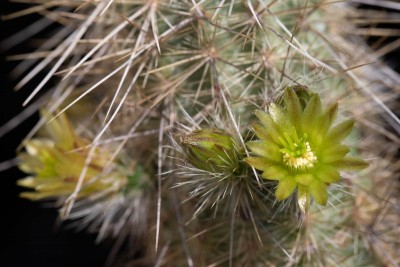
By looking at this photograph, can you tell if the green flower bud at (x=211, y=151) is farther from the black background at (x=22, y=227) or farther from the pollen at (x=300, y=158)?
the black background at (x=22, y=227)

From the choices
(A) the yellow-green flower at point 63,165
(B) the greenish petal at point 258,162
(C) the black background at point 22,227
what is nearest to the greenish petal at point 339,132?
(B) the greenish petal at point 258,162

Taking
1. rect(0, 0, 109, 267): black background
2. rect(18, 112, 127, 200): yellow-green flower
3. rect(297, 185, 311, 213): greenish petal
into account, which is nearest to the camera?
rect(297, 185, 311, 213): greenish petal

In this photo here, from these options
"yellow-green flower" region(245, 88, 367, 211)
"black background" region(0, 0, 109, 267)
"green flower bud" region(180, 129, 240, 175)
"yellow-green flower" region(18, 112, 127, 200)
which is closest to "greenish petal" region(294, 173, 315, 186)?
"yellow-green flower" region(245, 88, 367, 211)

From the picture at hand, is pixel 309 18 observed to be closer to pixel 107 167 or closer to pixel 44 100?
pixel 107 167

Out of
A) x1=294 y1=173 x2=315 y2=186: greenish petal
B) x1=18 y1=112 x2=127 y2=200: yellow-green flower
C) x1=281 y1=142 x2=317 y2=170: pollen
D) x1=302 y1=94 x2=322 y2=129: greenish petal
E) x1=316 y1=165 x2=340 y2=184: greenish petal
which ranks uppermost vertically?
x1=302 y1=94 x2=322 y2=129: greenish petal

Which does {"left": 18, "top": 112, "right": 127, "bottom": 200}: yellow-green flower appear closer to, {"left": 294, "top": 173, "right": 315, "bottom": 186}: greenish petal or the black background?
{"left": 294, "top": 173, "right": 315, "bottom": 186}: greenish petal

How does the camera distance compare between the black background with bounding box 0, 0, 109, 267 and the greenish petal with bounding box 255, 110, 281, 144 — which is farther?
the black background with bounding box 0, 0, 109, 267

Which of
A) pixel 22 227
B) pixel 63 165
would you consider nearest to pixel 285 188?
pixel 63 165
